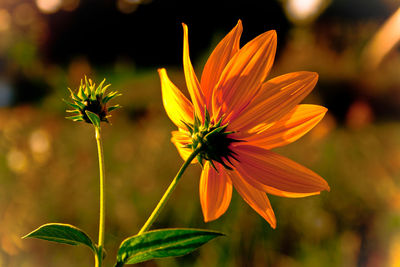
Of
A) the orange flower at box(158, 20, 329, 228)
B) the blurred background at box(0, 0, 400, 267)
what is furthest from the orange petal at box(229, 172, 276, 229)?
the blurred background at box(0, 0, 400, 267)

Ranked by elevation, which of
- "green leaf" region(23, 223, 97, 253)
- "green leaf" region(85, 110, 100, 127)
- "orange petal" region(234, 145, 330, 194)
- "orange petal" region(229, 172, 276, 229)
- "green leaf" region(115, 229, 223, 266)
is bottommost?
"green leaf" region(115, 229, 223, 266)

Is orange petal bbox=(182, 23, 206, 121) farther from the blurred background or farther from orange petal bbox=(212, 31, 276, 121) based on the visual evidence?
the blurred background

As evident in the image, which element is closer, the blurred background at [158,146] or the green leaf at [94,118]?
the green leaf at [94,118]

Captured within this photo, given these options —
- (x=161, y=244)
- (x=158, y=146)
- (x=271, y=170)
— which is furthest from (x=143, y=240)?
(x=158, y=146)

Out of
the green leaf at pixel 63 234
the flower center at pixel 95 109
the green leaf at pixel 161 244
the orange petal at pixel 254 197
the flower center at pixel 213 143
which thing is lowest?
the green leaf at pixel 161 244

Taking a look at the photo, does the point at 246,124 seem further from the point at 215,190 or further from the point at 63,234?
the point at 63,234

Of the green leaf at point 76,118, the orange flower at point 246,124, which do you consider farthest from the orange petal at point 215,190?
the green leaf at point 76,118

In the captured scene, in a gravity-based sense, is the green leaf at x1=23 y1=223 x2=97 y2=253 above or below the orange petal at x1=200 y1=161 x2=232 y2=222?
below

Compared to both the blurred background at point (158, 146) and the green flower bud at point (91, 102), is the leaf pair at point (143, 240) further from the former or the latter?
the blurred background at point (158, 146)
